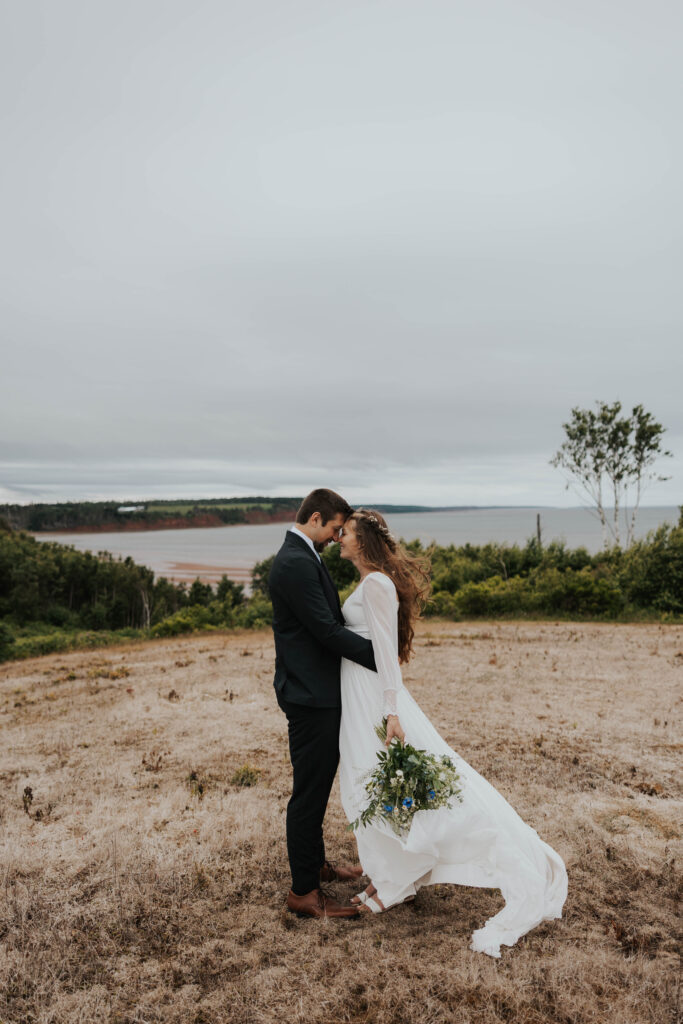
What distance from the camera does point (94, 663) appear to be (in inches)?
541

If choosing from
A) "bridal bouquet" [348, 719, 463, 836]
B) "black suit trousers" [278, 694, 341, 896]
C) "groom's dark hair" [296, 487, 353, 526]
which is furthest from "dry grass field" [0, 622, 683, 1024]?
"groom's dark hair" [296, 487, 353, 526]

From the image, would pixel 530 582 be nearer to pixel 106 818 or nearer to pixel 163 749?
pixel 163 749

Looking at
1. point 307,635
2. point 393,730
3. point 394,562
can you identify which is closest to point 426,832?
point 393,730

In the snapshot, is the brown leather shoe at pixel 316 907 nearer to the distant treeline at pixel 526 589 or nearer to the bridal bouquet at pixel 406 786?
the bridal bouquet at pixel 406 786

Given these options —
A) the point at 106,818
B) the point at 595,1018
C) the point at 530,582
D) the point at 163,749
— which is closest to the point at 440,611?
the point at 530,582

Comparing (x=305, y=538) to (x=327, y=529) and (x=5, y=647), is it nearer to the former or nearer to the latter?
(x=327, y=529)

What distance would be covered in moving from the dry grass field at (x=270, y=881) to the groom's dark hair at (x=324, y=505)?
250 centimetres

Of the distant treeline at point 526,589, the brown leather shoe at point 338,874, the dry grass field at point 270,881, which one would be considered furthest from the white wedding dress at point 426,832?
the distant treeline at point 526,589

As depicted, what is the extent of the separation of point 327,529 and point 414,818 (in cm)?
172

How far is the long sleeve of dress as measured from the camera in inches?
130

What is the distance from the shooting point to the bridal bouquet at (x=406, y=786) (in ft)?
10.5

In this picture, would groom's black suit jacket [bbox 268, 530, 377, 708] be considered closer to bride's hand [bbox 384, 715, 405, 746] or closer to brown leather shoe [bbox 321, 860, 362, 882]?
bride's hand [bbox 384, 715, 405, 746]

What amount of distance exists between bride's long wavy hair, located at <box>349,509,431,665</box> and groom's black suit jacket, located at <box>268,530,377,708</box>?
327 mm

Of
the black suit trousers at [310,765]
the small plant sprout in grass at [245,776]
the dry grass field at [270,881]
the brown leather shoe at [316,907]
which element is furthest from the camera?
the small plant sprout in grass at [245,776]
